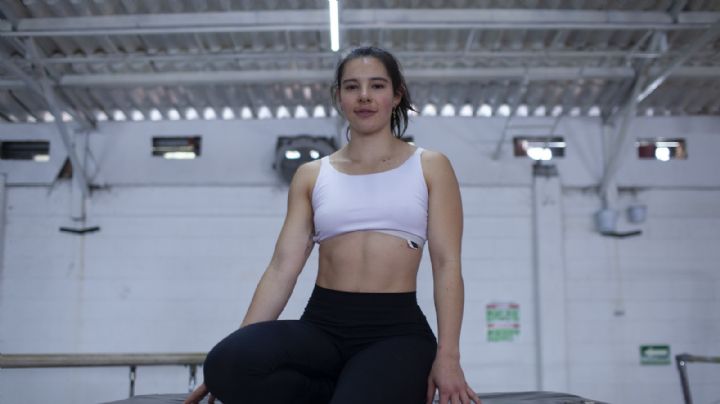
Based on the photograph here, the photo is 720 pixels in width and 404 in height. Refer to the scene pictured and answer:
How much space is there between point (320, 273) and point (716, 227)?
19.1ft

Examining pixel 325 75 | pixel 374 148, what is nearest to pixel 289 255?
pixel 374 148

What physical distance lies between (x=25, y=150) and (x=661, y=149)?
635 centimetres

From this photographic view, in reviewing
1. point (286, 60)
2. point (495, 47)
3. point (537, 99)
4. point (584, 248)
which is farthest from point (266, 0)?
point (584, 248)

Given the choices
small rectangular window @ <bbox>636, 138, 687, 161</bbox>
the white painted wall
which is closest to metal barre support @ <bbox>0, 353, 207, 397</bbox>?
the white painted wall

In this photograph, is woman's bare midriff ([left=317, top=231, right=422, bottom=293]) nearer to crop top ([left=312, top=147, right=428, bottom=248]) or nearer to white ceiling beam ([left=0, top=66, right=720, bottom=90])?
crop top ([left=312, top=147, right=428, bottom=248])

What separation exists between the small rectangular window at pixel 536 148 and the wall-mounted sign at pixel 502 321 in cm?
147

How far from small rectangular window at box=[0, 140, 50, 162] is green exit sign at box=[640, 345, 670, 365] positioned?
6.08 metres

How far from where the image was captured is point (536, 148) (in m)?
6.17

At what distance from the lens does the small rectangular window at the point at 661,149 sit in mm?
6202

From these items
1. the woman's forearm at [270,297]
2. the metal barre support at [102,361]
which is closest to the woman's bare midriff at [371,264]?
the woman's forearm at [270,297]

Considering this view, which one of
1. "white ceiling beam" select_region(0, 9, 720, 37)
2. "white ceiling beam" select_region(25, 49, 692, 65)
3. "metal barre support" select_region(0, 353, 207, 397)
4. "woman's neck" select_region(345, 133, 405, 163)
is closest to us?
"woman's neck" select_region(345, 133, 405, 163)

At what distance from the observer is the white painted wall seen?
5.86 metres

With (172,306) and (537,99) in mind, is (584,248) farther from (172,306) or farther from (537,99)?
(172,306)

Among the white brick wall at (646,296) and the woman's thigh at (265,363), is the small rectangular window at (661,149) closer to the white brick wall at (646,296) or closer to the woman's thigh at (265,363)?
the white brick wall at (646,296)
